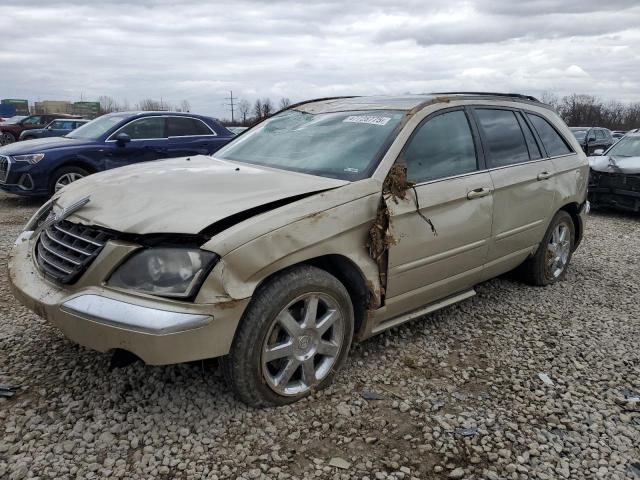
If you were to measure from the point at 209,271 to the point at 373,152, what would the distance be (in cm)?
136

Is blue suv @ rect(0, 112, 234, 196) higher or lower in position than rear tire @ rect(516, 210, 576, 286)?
higher

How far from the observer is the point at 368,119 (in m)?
3.54

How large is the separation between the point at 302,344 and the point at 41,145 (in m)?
7.33

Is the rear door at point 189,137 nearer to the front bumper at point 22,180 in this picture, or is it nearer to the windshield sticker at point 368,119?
the front bumper at point 22,180

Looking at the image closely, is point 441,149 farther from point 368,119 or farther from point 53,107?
point 53,107

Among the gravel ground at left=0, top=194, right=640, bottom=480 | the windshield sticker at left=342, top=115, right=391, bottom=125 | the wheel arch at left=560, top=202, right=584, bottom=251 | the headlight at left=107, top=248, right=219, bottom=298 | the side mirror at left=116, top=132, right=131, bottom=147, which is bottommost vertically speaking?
the gravel ground at left=0, top=194, right=640, bottom=480

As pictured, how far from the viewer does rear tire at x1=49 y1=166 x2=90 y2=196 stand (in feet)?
26.5

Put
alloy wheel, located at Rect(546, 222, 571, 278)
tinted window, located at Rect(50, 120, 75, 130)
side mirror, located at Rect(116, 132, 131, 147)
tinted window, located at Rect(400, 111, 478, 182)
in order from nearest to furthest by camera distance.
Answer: tinted window, located at Rect(400, 111, 478, 182), alloy wheel, located at Rect(546, 222, 571, 278), side mirror, located at Rect(116, 132, 131, 147), tinted window, located at Rect(50, 120, 75, 130)

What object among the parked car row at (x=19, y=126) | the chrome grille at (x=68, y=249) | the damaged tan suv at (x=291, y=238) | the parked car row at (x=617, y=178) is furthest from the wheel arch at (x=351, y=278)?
the parked car row at (x=19, y=126)

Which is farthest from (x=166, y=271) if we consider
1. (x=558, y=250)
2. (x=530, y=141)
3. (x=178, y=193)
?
(x=558, y=250)

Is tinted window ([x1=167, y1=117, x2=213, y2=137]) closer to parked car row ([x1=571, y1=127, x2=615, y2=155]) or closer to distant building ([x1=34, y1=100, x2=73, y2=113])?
parked car row ([x1=571, y1=127, x2=615, y2=155])

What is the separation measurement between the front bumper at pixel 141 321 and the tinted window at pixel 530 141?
3.07 meters

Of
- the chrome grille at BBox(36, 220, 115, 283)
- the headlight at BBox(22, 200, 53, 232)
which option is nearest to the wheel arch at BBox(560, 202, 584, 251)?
the chrome grille at BBox(36, 220, 115, 283)

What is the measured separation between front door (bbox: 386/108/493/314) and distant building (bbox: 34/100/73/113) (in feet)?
230
